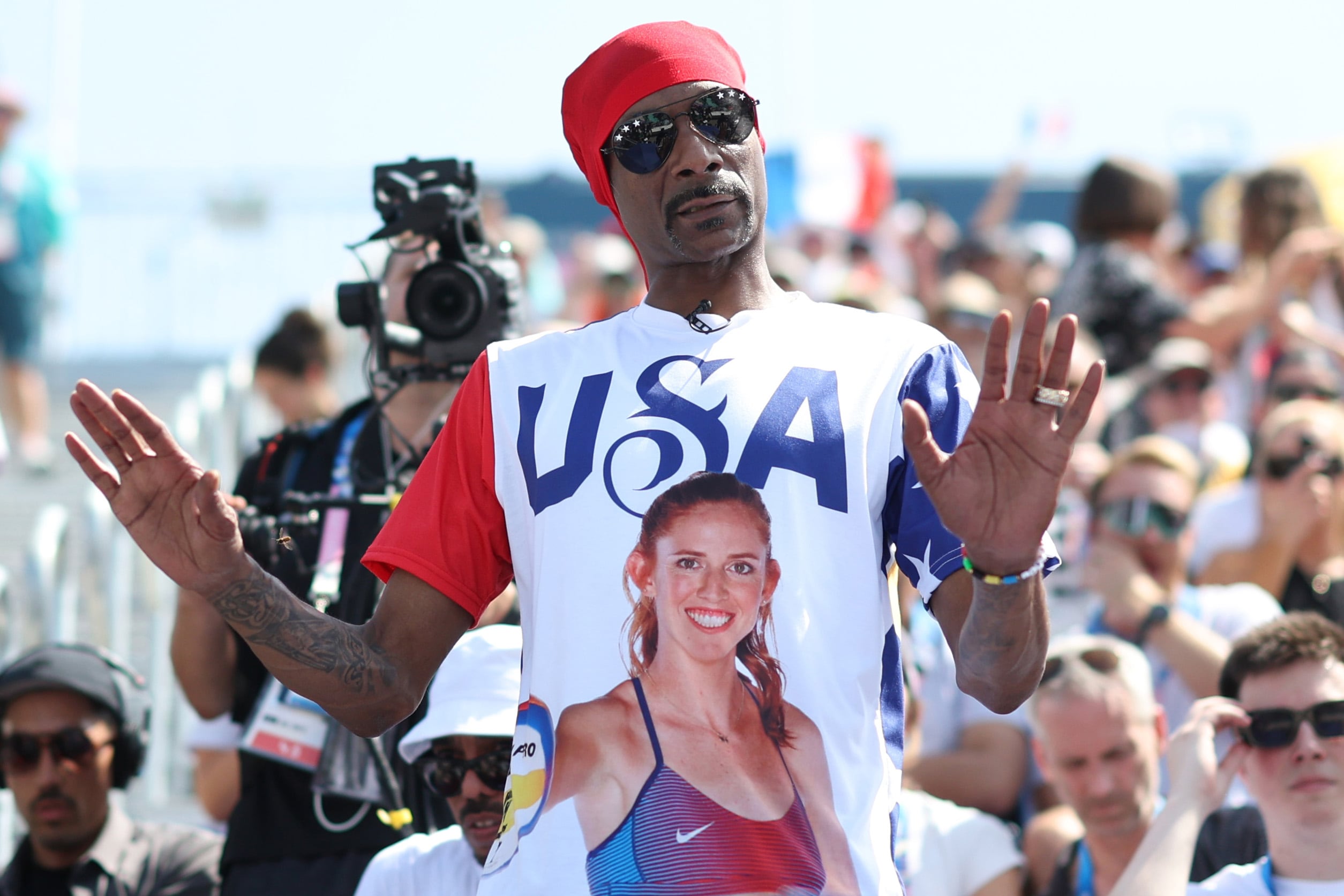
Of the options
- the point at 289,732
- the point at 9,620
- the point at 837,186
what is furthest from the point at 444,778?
the point at 837,186

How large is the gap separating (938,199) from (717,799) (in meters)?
14.9

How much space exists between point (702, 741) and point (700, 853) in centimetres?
14

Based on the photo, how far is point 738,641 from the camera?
7.30ft

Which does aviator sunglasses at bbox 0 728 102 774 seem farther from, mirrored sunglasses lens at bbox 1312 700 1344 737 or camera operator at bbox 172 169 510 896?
mirrored sunglasses lens at bbox 1312 700 1344 737

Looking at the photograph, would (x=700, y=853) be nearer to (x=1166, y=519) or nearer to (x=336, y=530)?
(x=336, y=530)

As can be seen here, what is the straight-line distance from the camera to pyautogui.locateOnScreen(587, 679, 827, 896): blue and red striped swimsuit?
2119 millimetres

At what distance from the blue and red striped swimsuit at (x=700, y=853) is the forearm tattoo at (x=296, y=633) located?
0.44m

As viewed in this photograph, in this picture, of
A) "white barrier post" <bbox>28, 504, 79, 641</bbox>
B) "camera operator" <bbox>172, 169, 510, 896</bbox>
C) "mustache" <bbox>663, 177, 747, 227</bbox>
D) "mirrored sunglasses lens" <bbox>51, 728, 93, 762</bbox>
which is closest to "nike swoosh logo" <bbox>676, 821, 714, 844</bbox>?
"mustache" <bbox>663, 177, 747, 227</bbox>

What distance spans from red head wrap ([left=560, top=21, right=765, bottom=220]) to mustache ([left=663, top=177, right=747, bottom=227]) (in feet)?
0.47

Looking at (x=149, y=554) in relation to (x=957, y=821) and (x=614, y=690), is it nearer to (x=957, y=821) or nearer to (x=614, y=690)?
(x=614, y=690)

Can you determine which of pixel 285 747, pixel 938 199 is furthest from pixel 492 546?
pixel 938 199

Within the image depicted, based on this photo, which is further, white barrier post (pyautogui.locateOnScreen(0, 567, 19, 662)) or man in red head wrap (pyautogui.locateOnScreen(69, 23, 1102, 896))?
white barrier post (pyautogui.locateOnScreen(0, 567, 19, 662))

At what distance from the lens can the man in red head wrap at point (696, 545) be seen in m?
2.14

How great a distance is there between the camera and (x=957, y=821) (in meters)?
4.34
